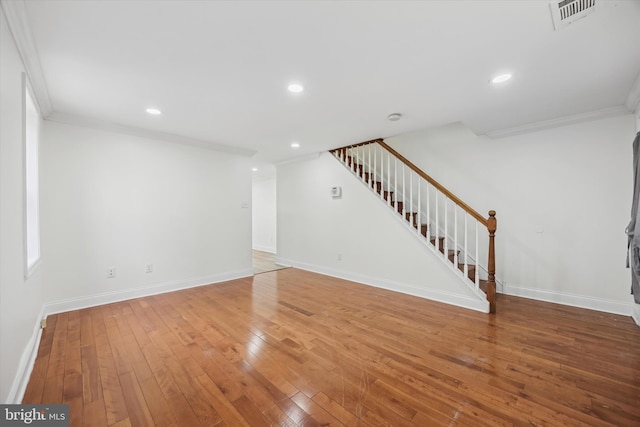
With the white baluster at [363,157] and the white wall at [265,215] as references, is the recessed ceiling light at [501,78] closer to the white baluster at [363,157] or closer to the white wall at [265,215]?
the white baluster at [363,157]

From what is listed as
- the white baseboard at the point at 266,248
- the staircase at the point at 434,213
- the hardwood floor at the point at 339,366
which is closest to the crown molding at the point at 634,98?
the staircase at the point at 434,213

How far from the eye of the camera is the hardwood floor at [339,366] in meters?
1.47

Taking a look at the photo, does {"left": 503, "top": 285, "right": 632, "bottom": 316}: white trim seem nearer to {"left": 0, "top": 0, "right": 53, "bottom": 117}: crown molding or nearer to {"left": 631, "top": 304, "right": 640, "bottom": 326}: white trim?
{"left": 631, "top": 304, "right": 640, "bottom": 326}: white trim

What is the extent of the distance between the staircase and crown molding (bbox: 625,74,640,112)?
1.59 meters

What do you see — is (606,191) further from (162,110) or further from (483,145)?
(162,110)

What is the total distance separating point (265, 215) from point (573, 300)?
6826 mm

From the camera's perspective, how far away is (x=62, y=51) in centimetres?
186

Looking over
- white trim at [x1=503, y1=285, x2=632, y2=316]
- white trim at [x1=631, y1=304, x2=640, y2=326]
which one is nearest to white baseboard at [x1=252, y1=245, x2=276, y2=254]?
white trim at [x1=503, y1=285, x2=632, y2=316]

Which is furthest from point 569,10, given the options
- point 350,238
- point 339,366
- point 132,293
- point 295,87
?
point 132,293

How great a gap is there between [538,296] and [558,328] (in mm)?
975

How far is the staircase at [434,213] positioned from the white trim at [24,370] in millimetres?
3822

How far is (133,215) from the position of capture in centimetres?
356

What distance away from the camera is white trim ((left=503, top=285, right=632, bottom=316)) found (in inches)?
115

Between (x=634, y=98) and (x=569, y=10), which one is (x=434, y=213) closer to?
(x=634, y=98)
